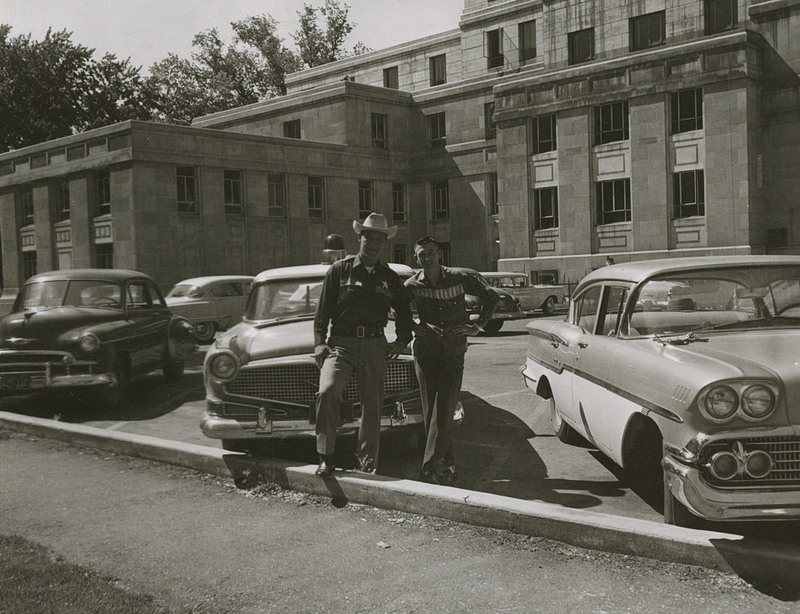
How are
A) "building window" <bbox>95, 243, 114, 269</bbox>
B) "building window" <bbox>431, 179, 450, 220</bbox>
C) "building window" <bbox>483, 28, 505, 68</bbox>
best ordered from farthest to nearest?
"building window" <bbox>483, 28, 505, 68</bbox>
"building window" <bbox>431, 179, 450, 220</bbox>
"building window" <bbox>95, 243, 114, 269</bbox>

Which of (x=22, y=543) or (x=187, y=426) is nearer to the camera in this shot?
(x=22, y=543)

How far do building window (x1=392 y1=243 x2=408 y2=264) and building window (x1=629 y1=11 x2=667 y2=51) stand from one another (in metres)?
15.7

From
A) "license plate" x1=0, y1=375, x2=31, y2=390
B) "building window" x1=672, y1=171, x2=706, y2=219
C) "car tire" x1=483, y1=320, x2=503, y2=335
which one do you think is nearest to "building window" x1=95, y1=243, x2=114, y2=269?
"car tire" x1=483, y1=320, x2=503, y2=335

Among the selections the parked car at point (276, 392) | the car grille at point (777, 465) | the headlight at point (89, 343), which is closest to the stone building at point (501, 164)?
the headlight at point (89, 343)

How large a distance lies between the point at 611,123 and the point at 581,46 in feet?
14.1

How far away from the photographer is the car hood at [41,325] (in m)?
9.90

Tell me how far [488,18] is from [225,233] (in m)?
19.6

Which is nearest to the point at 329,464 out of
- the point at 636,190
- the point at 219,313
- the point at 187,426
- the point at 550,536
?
the point at 550,536

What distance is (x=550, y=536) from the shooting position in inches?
188

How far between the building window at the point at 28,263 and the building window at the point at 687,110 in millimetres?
31009

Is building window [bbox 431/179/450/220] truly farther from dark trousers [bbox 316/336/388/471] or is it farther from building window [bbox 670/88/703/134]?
dark trousers [bbox 316/336/388/471]

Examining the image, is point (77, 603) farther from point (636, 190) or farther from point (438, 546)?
point (636, 190)

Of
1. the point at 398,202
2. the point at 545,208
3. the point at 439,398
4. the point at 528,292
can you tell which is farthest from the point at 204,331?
the point at 398,202

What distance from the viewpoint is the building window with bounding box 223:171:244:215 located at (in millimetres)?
36562
